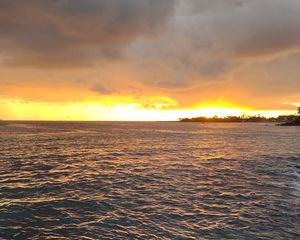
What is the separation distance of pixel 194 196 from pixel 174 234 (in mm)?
7639

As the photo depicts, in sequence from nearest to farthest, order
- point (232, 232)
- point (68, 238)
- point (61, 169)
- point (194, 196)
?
point (68, 238) < point (232, 232) < point (194, 196) < point (61, 169)

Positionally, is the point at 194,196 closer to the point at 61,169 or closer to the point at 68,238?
the point at 68,238

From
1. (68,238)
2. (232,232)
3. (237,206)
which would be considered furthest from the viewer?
(237,206)

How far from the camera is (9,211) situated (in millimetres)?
16750

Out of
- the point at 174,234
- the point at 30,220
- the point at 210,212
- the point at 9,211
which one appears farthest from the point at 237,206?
the point at 9,211

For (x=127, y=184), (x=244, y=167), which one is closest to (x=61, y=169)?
(x=127, y=184)

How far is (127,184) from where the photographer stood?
976 inches

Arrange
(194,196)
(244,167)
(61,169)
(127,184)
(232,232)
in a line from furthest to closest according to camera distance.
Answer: (244,167) → (61,169) → (127,184) → (194,196) → (232,232)

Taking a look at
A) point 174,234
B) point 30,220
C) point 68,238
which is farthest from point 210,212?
point 30,220

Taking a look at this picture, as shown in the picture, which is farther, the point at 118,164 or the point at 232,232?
the point at 118,164

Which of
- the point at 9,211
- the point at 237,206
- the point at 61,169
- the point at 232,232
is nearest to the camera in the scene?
the point at 232,232

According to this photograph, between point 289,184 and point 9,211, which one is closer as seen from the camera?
point 9,211

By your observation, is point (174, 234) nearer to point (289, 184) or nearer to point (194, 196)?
point (194, 196)

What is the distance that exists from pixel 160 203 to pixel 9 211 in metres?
10.2
